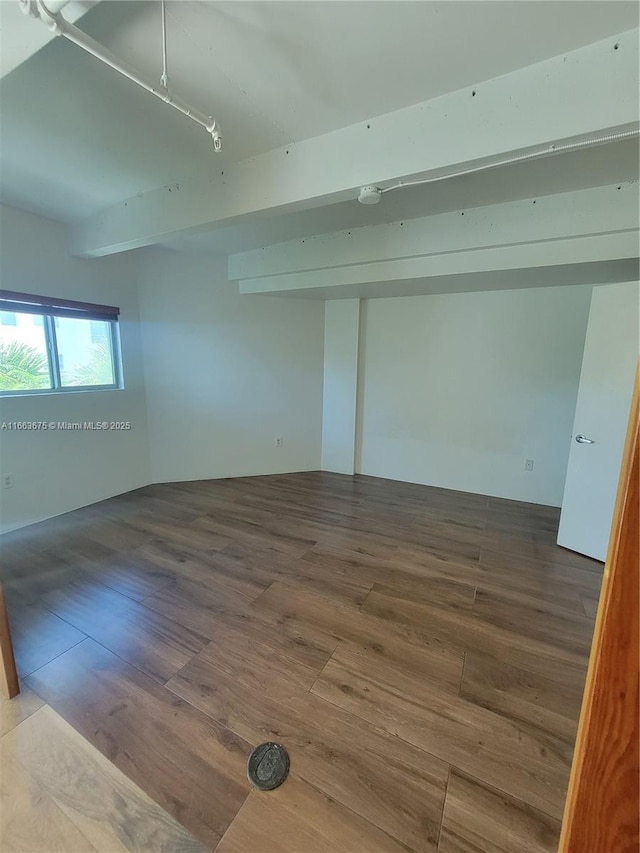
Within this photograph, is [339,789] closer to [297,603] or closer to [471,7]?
[297,603]

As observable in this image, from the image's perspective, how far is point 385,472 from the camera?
458 centimetres

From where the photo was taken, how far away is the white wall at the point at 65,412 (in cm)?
288

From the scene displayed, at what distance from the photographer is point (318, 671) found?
5.33ft

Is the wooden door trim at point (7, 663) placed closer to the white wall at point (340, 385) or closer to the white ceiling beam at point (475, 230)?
the white ceiling beam at point (475, 230)

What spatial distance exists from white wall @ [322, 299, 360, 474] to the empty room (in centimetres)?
11

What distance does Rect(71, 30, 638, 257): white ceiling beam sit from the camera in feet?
4.23

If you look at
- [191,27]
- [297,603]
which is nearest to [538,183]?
[191,27]

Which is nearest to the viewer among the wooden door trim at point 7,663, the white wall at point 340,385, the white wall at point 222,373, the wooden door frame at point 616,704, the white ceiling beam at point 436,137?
the wooden door frame at point 616,704

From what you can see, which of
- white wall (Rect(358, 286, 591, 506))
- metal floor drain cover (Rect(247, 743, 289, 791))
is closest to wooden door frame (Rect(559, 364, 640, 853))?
metal floor drain cover (Rect(247, 743, 289, 791))

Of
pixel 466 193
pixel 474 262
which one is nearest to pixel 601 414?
pixel 474 262

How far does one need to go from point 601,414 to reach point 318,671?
8.88 feet

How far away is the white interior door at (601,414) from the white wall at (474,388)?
95 cm

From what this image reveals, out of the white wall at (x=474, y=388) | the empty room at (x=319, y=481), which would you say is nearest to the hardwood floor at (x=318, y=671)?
the empty room at (x=319, y=481)

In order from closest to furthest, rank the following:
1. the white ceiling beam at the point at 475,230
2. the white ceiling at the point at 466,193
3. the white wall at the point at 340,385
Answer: the white ceiling at the point at 466,193, the white ceiling beam at the point at 475,230, the white wall at the point at 340,385
